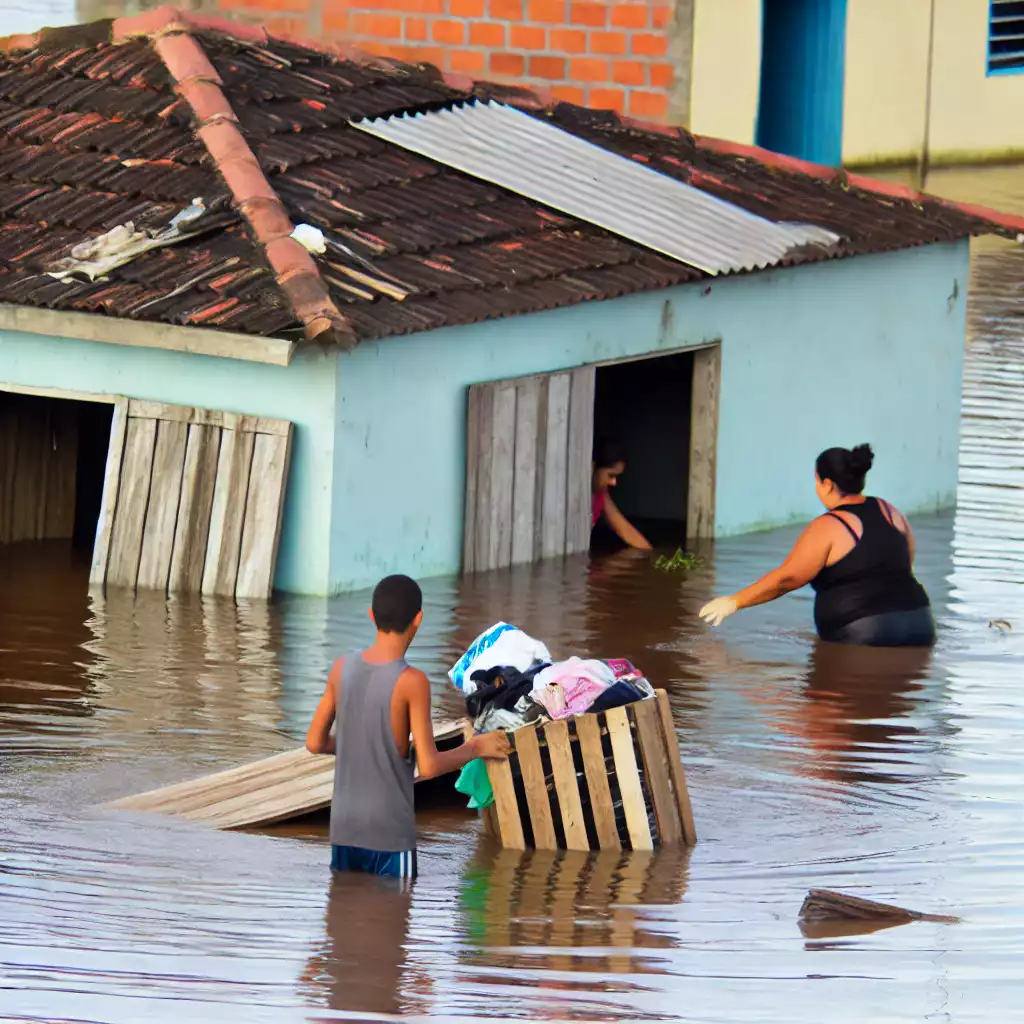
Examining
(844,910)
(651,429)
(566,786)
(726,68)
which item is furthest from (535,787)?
(726,68)

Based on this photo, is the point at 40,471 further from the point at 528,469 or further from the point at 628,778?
the point at 628,778

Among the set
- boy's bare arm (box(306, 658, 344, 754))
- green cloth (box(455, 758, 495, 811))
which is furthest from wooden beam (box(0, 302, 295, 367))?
boy's bare arm (box(306, 658, 344, 754))

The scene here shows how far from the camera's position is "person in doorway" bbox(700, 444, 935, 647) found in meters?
13.0

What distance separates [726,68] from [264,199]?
413 inches

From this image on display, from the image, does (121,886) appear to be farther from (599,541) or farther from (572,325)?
(599,541)

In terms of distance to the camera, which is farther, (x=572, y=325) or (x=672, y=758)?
(x=572, y=325)

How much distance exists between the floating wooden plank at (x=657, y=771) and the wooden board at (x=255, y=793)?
1.05 metres

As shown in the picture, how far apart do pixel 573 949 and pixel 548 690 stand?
1482 millimetres

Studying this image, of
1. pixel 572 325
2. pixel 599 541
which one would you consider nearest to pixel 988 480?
pixel 599 541

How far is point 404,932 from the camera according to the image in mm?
7867

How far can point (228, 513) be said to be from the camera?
1428 centimetres

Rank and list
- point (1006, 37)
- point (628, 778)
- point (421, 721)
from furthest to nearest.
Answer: point (1006, 37)
point (628, 778)
point (421, 721)

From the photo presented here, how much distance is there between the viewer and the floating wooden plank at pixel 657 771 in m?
8.92

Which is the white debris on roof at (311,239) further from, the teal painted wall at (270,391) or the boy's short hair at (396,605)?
the boy's short hair at (396,605)
